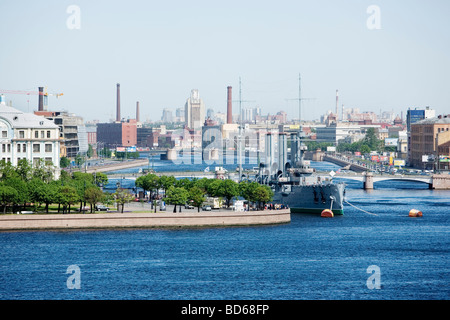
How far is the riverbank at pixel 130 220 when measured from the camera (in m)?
59.7

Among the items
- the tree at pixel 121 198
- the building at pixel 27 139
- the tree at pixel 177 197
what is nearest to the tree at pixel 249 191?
the tree at pixel 177 197

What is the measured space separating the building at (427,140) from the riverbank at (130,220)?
83.1 m

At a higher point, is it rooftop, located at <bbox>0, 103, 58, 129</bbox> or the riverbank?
rooftop, located at <bbox>0, 103, 58, 129</bbox>

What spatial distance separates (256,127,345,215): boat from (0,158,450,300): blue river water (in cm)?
1119

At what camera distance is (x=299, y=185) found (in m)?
85.0

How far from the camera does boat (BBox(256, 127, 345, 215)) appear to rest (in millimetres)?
81062

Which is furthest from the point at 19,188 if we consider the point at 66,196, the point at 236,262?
the point at 236,262

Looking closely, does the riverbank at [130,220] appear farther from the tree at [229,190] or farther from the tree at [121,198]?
the tree at [229,190]

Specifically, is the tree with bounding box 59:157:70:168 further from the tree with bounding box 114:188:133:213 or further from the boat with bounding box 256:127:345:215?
the tree with bounding box 114:188:133:213

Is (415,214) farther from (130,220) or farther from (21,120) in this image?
(21,120)

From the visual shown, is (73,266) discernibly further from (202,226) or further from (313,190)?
(313,190)

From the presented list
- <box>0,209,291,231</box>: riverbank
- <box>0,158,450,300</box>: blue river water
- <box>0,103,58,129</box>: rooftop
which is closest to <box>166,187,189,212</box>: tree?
<box>0,209,291,231</box>: riverbank
